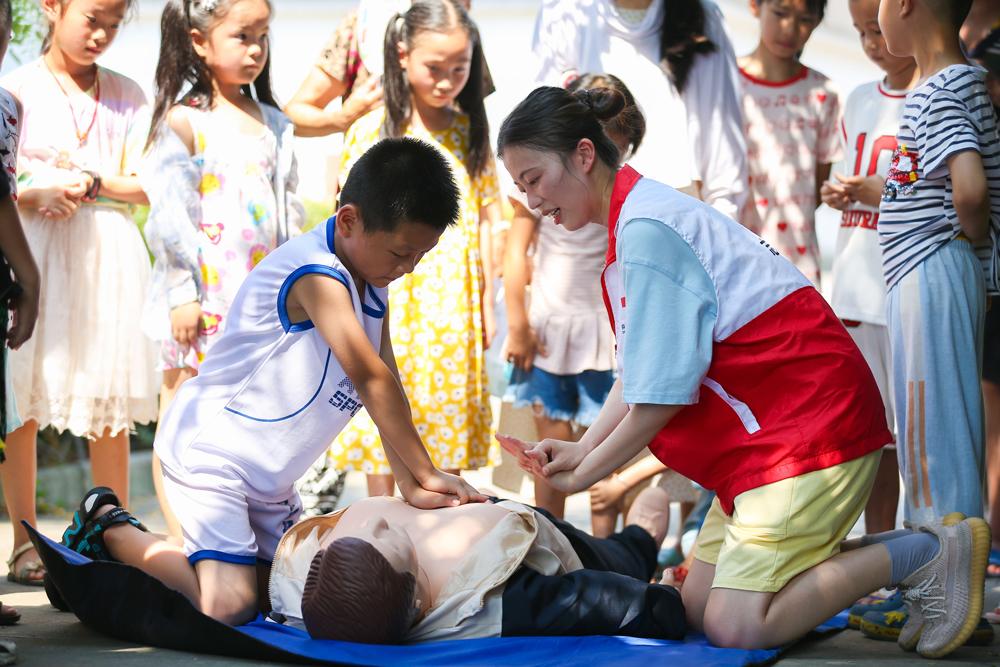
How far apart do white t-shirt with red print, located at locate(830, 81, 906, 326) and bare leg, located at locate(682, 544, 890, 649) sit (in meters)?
1.28

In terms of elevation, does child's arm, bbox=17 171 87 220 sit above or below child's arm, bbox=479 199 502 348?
above

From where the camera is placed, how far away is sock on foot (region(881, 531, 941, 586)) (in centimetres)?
282

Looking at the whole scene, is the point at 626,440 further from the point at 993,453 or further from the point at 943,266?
the point at 993,453

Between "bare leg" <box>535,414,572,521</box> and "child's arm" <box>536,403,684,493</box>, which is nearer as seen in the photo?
"child's arm" <box>536,403,684,493</box>

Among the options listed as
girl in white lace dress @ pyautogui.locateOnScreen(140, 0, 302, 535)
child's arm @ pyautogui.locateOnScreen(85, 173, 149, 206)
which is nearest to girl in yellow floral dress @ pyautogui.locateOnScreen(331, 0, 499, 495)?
girl in white lace dress @ pyautogui.locateOnScreen(140, 0, 302, 535)

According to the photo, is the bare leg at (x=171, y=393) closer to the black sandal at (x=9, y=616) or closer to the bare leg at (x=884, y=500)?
the black sandal at (x=9, y=616)

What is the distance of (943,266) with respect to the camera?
3.15 m

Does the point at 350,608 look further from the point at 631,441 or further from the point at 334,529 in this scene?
the point at 631,441

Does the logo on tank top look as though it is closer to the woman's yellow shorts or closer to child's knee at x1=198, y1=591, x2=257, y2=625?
child's knee at x1=198, y1=591, x2=257, y2=625

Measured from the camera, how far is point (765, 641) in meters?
2.81

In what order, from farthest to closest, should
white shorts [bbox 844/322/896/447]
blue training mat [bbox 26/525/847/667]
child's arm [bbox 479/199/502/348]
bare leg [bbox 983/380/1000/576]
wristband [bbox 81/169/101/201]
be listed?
1. child's arm [bbox 479/199/502/348]
2. wristband [bbox 81/169/101/201]
3. white shorts [bbox 844/322/896/447]
4. bare leg [bbox 983/380/1000/576]
5. blue training mat [bbox 26/525/847/667]

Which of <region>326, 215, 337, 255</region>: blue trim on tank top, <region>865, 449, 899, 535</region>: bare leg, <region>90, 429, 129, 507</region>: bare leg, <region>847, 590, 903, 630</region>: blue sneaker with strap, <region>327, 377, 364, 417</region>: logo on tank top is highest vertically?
<region>326, 215, 337, 255</region>: blue trim on tank top

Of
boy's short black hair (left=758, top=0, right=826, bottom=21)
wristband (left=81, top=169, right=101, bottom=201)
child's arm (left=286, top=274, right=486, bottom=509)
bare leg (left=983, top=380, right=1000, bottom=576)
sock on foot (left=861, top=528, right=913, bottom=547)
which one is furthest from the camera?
boy's short black hair (left=758, top=0, right=826, bottom=21)

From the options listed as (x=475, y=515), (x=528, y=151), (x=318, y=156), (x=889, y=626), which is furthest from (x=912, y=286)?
(x=318, y=156)
